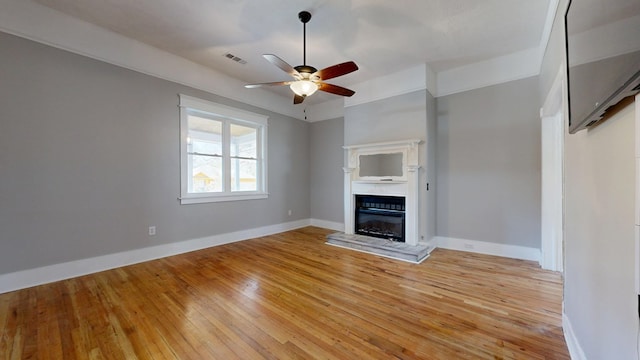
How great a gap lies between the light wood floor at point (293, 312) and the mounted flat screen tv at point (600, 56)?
1.64 m

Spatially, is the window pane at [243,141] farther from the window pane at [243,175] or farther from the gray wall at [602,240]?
the gray wall at [602,240]

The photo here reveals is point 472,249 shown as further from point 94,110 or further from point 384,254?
point 94,110

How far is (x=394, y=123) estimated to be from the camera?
4.32 metres

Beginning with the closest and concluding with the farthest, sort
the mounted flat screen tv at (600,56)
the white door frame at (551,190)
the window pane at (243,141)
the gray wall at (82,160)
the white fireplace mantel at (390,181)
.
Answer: the mounted flat screen tv at (600,56) → the gray wall at (82,160) → the white door frame at (551,190) → the white fireplace mantel at (390,181) → the window pane at (243,141)

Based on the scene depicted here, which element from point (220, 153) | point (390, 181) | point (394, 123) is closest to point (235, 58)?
point (220, 153)

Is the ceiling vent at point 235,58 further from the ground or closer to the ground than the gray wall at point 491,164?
further from the ground

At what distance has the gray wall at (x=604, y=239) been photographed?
0.96 metres

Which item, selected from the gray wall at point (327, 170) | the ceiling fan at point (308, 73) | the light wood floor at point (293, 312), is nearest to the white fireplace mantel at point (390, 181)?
the gray wall at point (327, 170)

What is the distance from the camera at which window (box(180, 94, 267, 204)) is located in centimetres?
403

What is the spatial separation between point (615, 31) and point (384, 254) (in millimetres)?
3387

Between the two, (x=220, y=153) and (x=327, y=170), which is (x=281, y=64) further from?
(x=327, y=170)

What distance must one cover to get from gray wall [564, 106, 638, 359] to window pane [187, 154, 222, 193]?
4.62m

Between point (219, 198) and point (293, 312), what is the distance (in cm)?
289

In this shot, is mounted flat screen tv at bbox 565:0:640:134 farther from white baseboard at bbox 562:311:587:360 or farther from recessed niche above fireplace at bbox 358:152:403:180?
recessed niche above fireplace at bbox 358:152:403:180
